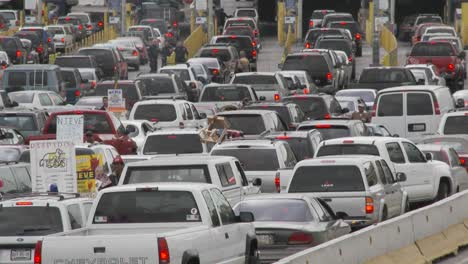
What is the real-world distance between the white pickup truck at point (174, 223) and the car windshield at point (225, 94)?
25.3 meters

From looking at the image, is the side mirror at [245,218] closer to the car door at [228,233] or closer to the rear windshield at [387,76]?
the car door at [228,233]

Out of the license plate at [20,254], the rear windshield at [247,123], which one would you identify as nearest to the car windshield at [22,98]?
the rear windshield at [247,123]

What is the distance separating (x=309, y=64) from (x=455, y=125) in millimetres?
19490

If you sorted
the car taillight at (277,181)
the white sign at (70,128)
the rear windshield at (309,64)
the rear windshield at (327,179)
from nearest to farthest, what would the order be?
1. the rear windshield at (327,179)
2. the car taillight at (277,181)
3. the white sign at (70,128)
4. the rear windshield at (309,64)

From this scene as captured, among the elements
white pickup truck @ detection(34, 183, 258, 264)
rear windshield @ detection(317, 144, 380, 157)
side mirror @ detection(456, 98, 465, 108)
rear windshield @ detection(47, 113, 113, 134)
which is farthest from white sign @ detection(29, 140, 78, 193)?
side mirror @ detection(456, 98, 465, 108)

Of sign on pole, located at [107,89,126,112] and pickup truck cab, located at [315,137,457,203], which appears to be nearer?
pickup truck cab, located at [315,137,457,203]

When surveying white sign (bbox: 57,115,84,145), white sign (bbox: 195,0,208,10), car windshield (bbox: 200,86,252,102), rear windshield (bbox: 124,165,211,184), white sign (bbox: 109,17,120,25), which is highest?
rear windshield (bbox: 124,165,211,184)

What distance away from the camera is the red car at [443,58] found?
5825 centimetres

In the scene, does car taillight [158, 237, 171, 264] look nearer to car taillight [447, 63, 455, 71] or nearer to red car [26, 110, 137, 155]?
red car [26, 110, 137, 155]

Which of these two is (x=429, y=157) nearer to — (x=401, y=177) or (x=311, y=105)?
(x=401, y=177)

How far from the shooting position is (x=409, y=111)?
39.2 metres

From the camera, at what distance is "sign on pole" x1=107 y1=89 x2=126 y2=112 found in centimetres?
4162

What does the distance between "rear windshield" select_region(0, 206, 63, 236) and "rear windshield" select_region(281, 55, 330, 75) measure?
1396 inches

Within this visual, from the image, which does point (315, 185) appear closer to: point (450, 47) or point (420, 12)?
point (450, 47)
